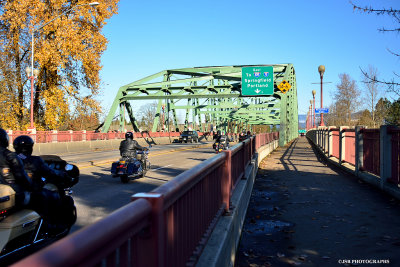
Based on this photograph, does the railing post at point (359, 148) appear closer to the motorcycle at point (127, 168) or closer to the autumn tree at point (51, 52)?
the motorcycle at point (127, 168)

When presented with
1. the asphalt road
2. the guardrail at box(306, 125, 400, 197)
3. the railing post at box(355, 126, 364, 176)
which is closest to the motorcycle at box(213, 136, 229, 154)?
the asphalt road

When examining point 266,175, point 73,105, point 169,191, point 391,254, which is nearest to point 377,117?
point 73,105

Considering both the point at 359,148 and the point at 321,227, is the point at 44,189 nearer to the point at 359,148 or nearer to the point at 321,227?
the point at 321,227

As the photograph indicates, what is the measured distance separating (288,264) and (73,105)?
91.3ft

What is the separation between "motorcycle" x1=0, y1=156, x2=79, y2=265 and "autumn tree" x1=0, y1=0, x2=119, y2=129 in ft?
81.7

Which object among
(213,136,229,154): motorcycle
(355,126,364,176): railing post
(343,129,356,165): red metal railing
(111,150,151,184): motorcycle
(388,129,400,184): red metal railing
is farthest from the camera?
(213,136,229,154): motorcycle

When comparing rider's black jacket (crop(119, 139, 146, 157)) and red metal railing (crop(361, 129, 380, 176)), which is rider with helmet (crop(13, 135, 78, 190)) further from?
red metal railing (crop(361, 129, 380, 176))

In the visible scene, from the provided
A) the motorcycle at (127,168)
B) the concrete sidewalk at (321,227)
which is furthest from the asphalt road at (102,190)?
the concrete sidewalk at (321,227)

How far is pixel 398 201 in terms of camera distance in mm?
8070

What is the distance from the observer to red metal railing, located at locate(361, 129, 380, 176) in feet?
33.0

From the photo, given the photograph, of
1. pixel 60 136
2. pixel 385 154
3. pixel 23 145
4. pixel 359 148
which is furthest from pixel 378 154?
pixel 60 136

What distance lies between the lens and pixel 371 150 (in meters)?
10.7

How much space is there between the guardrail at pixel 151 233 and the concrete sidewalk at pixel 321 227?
70.4 inches

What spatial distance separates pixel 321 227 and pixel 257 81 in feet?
96.6
